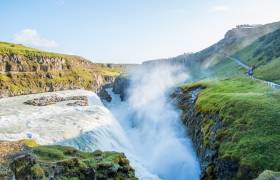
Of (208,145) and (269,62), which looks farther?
(269,62)

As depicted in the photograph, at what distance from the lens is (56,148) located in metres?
29.6

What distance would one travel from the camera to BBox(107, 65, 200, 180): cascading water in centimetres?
4769

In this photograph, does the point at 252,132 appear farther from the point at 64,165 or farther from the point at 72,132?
the point at 72,132

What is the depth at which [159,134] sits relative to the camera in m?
67.4

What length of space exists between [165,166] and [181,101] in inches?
1241

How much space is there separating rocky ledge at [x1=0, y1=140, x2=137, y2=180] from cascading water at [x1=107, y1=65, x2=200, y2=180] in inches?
711

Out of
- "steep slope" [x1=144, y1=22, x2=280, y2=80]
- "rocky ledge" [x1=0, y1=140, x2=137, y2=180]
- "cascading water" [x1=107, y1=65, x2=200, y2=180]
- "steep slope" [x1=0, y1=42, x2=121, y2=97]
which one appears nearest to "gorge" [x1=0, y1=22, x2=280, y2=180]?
"rocky ledge" [x1=0, y1=140, x2=137, y2=180]

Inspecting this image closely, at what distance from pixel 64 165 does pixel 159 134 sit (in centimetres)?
4448

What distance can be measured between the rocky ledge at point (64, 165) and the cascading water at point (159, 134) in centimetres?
1806

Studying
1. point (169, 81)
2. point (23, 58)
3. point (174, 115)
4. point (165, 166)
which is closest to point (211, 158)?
point (165, 166)

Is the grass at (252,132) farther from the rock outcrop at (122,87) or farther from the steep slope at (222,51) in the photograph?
the steep slope at (222,51)

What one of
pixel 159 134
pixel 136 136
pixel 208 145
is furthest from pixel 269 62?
pixel 208 145

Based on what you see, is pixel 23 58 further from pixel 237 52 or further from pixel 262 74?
pixel 262 74

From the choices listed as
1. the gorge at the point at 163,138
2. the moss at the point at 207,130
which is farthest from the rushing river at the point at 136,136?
the moss at the point at 207,130
